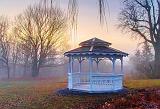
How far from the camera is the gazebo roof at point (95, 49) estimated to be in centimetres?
2250

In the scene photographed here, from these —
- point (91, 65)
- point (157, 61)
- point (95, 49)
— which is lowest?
point (91, 65)

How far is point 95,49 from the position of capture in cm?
2292

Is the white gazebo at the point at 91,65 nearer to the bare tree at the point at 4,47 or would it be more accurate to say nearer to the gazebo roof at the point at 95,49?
the gazebo roof at the point at 95,49

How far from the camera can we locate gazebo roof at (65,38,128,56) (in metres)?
22.5

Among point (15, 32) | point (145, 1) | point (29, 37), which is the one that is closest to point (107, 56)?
point (145, 1)

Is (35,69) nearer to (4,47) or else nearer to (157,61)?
(4,47)

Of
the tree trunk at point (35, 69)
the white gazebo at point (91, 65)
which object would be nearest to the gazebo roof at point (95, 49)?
the white gazebo at point (91, 65)

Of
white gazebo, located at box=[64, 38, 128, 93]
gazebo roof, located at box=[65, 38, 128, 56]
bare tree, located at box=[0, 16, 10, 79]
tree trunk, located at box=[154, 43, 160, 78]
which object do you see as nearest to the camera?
white gazebo, located at box=[64, 38, 128, 93]

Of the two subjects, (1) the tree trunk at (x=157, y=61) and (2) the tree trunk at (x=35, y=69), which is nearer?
(1) the tree trunk at (x=157, y=61)

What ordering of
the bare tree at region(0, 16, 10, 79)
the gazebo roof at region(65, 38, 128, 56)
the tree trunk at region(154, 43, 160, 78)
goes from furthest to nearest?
the bare tree at region(0, 16, 10, 79) < the tree trunk at region(154, 43, 160, 78) < the gazebo roof at region(65, 38, 128, 56)

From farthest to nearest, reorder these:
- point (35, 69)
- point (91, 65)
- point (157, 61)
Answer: point (35, 69), point (157, 61), point (91, 65)

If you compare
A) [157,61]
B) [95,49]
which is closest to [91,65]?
[95,49]

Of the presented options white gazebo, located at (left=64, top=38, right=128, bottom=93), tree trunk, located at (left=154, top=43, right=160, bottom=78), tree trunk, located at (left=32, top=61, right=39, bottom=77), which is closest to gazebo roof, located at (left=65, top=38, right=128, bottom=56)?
white gazebo, located at (left=64, top=38, right=128, bottom=93)

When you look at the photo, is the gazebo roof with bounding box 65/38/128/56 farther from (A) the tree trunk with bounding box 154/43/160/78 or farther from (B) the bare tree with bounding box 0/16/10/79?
(B) the bare tree with bounding box 0/16/10/79
